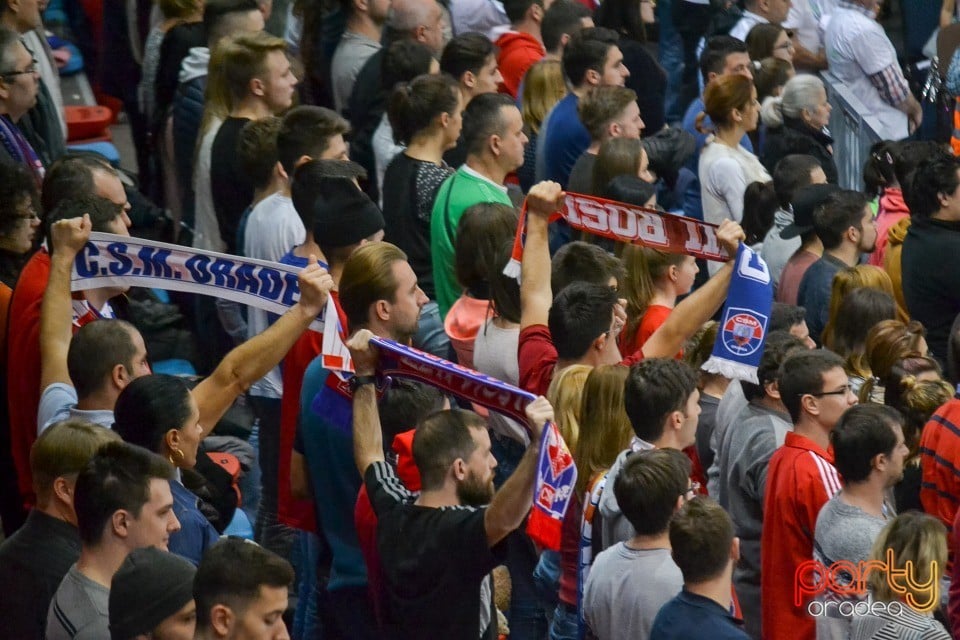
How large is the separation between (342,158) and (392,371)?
2366mm

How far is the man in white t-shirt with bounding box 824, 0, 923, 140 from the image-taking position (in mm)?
11172

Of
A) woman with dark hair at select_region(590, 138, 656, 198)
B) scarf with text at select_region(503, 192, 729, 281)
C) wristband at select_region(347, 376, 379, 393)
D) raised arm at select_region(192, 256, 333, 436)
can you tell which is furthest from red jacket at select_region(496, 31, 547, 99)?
wristband at select_region(347, 376, 379, 393)

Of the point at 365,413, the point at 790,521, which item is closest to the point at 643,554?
the point at 790,521

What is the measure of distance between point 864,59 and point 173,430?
7.55 meters

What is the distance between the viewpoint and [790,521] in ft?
17.4

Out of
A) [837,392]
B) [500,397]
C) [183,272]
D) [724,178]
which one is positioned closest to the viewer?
[500,397]

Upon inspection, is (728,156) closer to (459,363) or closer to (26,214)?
(459,363)

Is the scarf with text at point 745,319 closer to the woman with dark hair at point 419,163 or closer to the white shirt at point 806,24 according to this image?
the woman with dark hair at point 419,163

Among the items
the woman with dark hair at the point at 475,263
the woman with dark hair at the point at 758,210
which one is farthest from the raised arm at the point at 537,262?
the woman with dark hair at the point at 758,210

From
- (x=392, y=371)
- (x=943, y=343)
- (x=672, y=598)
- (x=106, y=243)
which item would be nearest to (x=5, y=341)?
(x=106, y=243)

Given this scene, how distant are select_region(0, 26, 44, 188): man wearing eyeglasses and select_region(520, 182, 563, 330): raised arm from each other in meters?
2.59

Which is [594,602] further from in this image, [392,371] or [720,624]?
[392,371]

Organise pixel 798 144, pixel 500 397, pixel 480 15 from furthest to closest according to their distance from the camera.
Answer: pixel 480 15
pixel 798 144
pixel 500 397

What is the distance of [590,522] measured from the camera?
17.0ft
